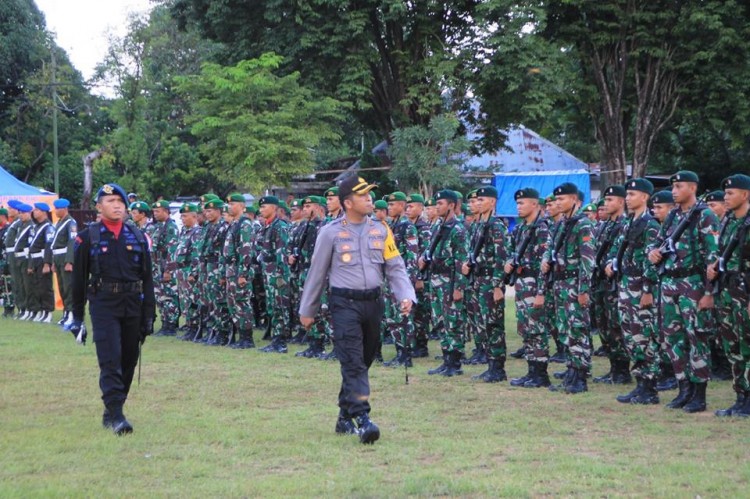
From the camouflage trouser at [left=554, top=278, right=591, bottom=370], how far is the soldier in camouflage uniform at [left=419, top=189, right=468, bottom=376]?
159 centimetres

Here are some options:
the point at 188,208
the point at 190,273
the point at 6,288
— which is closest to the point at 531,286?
the point at 190,273

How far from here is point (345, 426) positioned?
788 centimetres

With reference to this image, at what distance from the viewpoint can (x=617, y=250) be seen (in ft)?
33.4

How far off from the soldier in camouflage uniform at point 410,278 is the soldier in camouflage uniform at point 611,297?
2409mm

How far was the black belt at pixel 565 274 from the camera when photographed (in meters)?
9.96

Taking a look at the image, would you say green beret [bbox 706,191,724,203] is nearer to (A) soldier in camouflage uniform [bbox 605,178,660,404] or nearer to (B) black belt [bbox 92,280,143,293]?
(A) soldier in camouflage uniform [bbox 605,178,660,404]

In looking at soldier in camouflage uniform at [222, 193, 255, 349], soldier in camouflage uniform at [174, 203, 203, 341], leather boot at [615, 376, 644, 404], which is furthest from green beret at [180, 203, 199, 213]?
leather boot at [615, 376, 644, 404]

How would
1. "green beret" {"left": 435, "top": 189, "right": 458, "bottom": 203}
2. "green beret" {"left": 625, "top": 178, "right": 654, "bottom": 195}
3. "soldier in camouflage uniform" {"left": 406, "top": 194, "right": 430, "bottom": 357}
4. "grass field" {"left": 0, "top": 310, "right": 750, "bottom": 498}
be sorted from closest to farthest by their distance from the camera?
"grass field" {"left": 0, "top": 310, "right": 750, "bottom": 498}
"green beret" {"left": 625, "top": 178, "right": 654, "bottom": 195}
"green beret" {"left": 435, "top": 189, "right": 458, "bottom": 203}
"soldier in camouflage uniform" {"left": 406, "top": 194, "right": 430, "bottom": 357}

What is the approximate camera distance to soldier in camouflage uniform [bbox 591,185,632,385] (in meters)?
10.3

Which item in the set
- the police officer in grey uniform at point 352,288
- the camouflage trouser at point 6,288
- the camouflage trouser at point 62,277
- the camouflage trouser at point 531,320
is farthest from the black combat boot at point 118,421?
the camouflage trouser at point 6,288

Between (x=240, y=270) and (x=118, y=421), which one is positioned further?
(x=240, y=270)

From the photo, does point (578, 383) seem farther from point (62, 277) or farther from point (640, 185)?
point (62, 277)

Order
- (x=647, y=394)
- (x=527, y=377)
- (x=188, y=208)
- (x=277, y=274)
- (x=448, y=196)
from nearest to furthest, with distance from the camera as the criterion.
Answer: (x=647, y=394) → (x=527, y=377) → (x=448, y=196) → (x=277, y=274) → (x=188, y=208)

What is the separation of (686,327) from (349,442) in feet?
11.3
